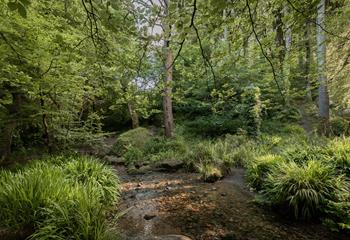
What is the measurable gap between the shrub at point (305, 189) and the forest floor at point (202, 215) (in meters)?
0.23

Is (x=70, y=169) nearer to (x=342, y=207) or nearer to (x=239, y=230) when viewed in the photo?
(x=239, y=230)

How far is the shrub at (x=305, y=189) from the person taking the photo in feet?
14.2

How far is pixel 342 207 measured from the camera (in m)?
3.92

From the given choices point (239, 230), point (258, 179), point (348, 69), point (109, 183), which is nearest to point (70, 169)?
point (109, 183)

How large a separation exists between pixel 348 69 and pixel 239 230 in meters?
5.64

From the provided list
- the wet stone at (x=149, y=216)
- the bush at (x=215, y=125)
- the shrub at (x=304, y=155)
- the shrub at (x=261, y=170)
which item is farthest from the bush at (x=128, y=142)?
the shrub at (x=304, y=155)

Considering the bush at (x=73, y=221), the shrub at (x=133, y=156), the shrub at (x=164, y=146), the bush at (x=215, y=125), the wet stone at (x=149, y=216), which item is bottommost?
the wet stone at (x=149, y=216)

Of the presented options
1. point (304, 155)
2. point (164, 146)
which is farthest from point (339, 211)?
point (164, 146)

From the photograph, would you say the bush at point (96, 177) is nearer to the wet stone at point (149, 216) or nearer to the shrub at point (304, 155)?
the wet stone at point (149, 216)

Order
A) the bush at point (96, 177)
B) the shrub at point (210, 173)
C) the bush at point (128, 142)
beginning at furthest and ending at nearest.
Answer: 1. the bush at point (128, 142)
2. the shrub at point (210, 173)
3. the bush at point (96, 177)

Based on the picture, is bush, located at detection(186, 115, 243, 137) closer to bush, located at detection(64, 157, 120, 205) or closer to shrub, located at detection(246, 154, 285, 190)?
shrub, located at detection(246, 154, 285, 190)

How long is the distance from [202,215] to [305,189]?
69.6 inches

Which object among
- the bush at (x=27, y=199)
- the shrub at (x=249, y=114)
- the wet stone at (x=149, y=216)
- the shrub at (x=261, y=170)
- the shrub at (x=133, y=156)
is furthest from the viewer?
the shrub at (x=249, y=114)

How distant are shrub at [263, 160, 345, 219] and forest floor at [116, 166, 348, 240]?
0.76 feet
